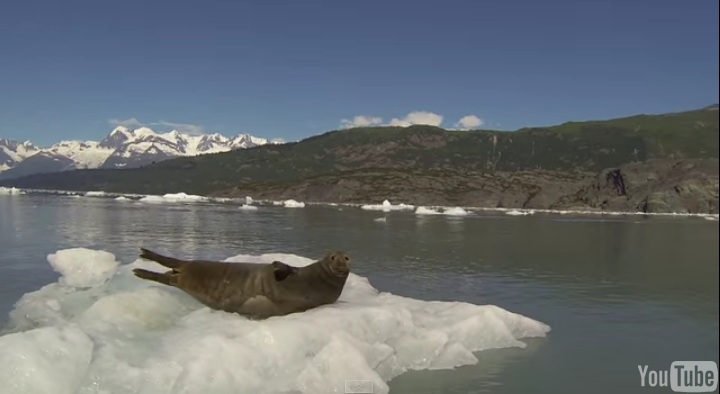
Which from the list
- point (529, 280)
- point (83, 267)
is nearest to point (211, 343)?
point (83, 267)

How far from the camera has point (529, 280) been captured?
2419 centimetres

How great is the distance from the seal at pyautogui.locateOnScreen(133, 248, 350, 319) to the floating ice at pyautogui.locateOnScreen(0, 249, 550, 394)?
1.11 ft

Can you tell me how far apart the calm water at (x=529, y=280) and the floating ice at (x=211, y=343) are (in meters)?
0.74

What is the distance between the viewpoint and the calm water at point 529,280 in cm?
1186

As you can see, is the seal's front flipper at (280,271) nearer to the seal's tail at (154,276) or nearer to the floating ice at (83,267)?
the seal's tail at (154,276)

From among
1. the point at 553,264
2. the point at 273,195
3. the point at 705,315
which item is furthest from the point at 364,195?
the point at 705,315

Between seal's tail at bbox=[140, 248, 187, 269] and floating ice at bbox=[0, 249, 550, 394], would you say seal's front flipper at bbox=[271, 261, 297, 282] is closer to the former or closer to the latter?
floating ice at bbox=[0, 249, 550, 394]

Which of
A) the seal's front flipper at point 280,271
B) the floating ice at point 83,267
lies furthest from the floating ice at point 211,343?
the seal's front flipper at point 280,271

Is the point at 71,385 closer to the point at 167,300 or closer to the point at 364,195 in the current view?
Answer: the point at 167,300

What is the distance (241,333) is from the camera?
405 inches

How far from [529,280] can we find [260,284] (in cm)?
1558

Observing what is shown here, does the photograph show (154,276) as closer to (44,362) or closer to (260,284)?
(260,284)

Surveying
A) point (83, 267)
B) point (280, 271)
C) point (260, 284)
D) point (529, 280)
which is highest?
point (280, 271)

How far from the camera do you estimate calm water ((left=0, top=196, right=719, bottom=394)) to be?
1186 cm
